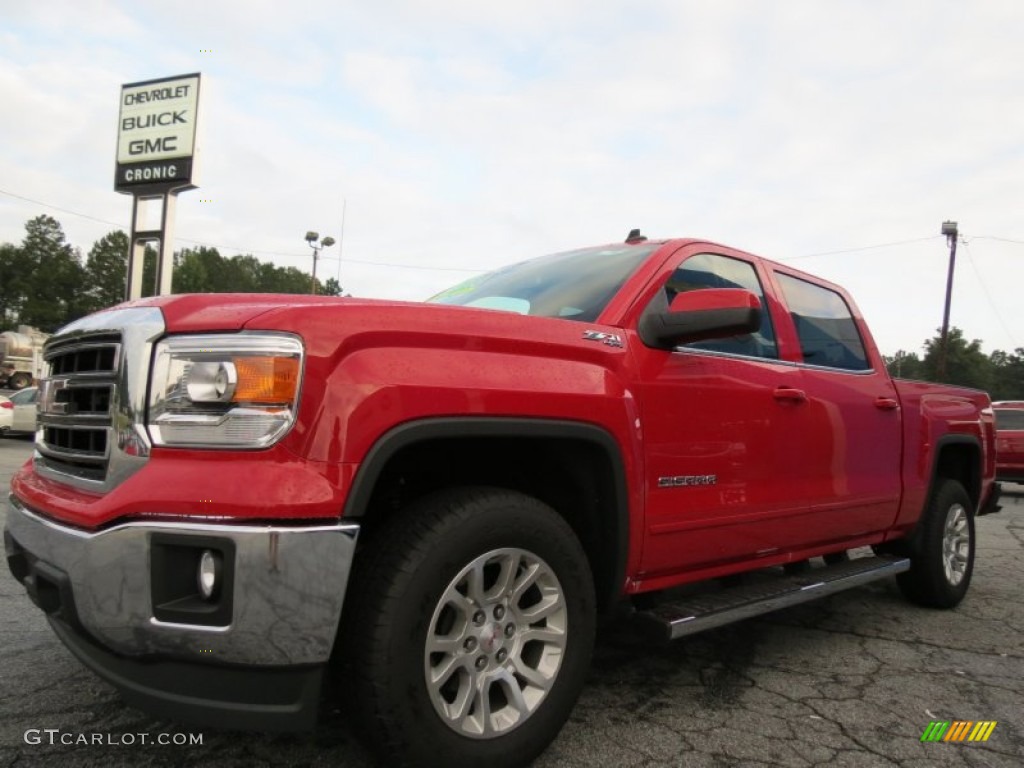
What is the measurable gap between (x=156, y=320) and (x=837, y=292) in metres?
3.79

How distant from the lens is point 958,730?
2777 mm

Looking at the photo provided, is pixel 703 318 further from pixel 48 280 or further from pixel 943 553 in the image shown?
pixel 48 280

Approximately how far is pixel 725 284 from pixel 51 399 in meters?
2.75

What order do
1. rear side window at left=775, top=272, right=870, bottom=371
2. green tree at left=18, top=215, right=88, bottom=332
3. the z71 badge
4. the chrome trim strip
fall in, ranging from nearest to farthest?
the z71 badge < the chrome trim strip < rear side window at left=775, top=272, right=870, bottom=371 < green tree at left=18, top=215, right=88, bottom=332

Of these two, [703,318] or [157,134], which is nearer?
[703,318]

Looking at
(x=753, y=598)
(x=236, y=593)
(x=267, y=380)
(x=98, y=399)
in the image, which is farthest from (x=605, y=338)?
(x=98, y=399)

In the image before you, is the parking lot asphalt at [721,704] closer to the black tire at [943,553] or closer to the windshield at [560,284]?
the black tire at [943,553]

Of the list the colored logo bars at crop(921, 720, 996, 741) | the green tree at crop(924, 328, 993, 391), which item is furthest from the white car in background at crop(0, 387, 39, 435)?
the green tree at crop(924, 328, 993, 391)

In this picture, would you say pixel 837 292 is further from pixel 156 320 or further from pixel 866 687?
pixel 156 320

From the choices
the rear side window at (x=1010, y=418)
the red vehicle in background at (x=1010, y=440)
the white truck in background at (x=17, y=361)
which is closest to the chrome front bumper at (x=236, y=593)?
the red vehicle in background at (x=1010, y=440)

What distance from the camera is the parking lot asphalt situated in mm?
2393

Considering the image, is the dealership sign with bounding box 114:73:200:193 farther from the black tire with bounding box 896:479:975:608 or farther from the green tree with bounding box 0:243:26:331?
the green tree with bounding box 0:243:26:331

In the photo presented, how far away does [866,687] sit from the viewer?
3.21 metres

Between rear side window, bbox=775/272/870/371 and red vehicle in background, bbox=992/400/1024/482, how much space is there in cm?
1042
